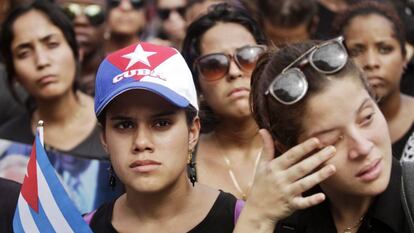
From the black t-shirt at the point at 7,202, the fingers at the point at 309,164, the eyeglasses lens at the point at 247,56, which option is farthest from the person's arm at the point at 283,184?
the eyeglasses lens at the point at 247,56

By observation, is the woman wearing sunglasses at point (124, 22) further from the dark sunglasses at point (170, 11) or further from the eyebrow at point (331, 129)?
the eyebrow at point (331, 129)

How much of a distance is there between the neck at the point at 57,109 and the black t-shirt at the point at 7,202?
2080mm

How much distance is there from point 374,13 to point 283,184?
2.79 metres

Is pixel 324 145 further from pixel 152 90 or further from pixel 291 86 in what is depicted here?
pixel 152 90

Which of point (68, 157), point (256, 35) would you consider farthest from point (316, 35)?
point (68, 157)

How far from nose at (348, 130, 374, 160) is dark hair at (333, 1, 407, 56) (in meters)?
2.52

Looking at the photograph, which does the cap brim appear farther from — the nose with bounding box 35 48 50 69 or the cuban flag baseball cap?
the nose with bounding box 35 48 50 69

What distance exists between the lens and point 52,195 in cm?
332

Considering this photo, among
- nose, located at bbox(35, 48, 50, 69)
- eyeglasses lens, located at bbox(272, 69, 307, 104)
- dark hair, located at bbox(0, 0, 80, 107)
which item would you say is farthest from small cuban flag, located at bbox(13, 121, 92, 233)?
dark hair, located at bbox(0, 0, 80, 107)

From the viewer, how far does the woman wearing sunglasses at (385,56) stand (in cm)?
521

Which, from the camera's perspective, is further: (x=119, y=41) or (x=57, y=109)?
(x=119, y=41)

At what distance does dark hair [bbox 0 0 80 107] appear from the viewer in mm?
5750

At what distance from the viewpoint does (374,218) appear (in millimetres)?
3080

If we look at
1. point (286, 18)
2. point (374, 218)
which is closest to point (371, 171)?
point (374, 218)
